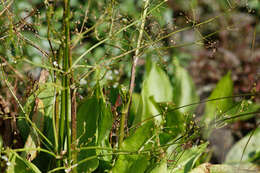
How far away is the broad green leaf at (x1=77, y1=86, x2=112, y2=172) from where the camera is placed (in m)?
0.91

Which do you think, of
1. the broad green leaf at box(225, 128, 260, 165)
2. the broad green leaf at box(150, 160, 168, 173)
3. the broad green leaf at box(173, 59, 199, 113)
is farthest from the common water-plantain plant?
the broad green leaf at box(173, 59, 199, 113)

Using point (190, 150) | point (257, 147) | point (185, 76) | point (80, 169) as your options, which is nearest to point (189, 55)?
point (185, 76)

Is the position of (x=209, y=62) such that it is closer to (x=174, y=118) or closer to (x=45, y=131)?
(x=174, y=118)

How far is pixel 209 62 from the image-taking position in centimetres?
324

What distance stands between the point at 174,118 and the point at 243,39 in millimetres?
2354

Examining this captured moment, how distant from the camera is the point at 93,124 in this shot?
0.96 meters

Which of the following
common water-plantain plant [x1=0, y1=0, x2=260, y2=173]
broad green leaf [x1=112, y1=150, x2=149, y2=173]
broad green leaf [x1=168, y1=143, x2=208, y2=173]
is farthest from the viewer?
broad green leaf [x1=168, y1=143, x2=208, y2=173]

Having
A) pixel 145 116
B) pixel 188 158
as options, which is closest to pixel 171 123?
pixel 145 116

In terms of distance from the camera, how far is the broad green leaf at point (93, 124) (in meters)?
0.91

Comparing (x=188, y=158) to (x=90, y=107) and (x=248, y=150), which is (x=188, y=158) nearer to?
(x=90, y=107)

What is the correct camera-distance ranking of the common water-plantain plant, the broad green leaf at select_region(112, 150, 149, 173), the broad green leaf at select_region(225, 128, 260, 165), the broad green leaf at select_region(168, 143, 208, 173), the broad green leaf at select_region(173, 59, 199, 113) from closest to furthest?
the common water-plantain plant → the broad green leaf at select_region(112, 150, 149, 173) → the broad green leaf at select_region(168, 143, 208, 173) → the broad green leaf at select_region(225, 128, 260, 165) → the broad green leaf at select_region(173, 59, 199, 113)

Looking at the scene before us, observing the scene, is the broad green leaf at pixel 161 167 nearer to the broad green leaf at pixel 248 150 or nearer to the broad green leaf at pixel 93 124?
the broad green leaf at pixel 93 124

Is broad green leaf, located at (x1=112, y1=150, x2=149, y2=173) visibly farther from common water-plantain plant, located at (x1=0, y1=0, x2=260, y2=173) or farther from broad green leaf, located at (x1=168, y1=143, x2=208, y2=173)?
broad green leaf, located at (x1=168, y1=143, x2=208, y2=173)

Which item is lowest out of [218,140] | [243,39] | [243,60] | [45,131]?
[218,140]
